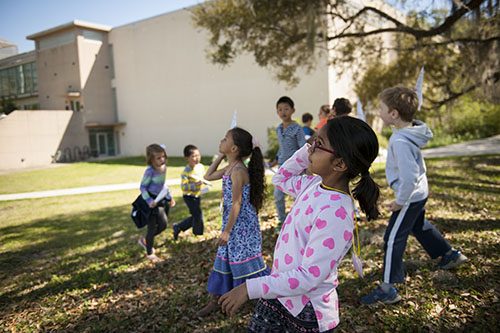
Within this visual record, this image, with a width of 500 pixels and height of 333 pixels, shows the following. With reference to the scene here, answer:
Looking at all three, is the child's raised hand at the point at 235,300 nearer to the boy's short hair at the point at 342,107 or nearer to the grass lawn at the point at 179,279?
the grass lawn at the point at 179,279

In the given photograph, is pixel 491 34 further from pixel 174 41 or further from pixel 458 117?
pixel 174 41

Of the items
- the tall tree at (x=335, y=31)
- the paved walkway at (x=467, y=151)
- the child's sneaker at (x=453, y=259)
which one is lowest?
the child's sneaker at (x=453, y=259)

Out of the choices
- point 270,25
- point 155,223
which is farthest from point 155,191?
point 270,25

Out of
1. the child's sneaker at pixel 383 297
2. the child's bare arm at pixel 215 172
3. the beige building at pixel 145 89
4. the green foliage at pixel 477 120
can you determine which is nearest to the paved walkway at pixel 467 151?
the green foliage at pixel 477 120

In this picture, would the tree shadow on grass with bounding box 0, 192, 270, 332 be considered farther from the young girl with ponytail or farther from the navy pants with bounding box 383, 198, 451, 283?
the young girl with ponytail

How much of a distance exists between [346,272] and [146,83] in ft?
84.8

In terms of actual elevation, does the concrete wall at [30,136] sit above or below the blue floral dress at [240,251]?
above

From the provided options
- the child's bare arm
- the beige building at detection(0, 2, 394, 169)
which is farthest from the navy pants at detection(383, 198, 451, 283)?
the beige building at detection(0, 2, 394, 169)

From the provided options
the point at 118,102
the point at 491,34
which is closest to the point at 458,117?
the point at 491,34

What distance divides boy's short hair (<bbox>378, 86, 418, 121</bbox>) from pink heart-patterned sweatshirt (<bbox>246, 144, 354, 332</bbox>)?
1524mm

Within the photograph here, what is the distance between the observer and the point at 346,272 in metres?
4.21

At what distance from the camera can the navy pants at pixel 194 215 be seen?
536 centimetres

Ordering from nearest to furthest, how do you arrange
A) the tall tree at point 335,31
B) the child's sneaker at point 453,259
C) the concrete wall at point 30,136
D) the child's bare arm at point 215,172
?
the child's bare arm at point 215,172, the child's sneaker at point 453,259, the tall tree at point 335,31, the concrete wall at point 30,136

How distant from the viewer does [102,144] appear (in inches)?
1187
